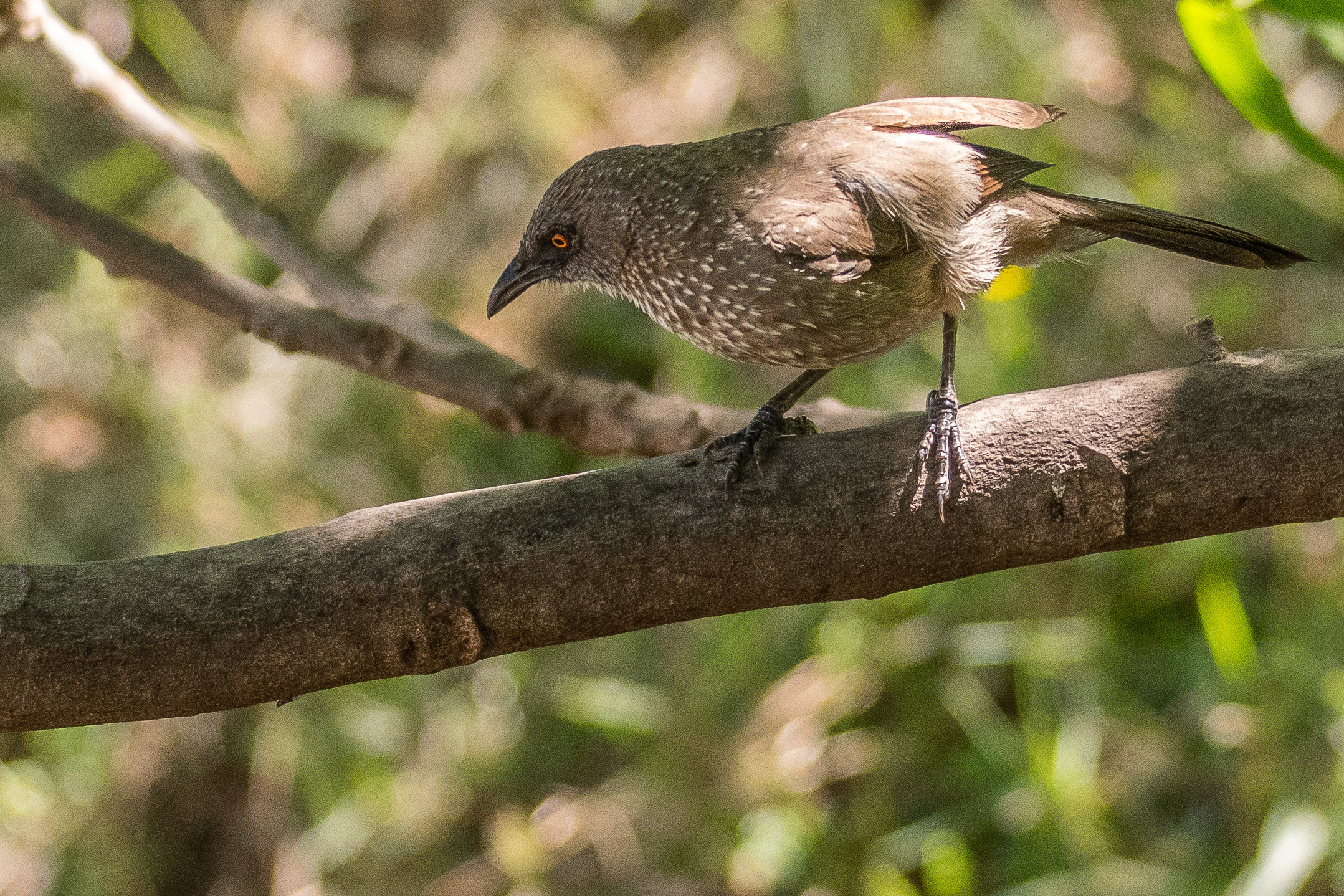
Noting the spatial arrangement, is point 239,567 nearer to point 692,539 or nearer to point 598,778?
point 692,539

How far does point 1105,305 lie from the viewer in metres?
3.76

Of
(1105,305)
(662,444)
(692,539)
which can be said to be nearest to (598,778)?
(662,444)

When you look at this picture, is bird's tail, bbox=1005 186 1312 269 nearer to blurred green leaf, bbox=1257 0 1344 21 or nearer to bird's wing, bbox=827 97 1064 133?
bird's wing, bbox=827 97 1064 133

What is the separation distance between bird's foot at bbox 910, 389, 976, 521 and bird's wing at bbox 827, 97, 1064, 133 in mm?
659

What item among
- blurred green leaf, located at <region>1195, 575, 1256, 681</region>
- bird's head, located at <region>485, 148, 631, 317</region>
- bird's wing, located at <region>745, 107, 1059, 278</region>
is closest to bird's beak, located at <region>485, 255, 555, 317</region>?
bird's head, located at <region>485, 148, 631, 317</region>

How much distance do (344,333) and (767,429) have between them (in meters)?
1.14

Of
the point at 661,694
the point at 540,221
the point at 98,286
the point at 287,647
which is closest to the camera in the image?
the point at 287,647

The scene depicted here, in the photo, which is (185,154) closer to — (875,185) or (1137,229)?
(875,185)

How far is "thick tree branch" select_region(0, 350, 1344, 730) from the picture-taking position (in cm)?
138

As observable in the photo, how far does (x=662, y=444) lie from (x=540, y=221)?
1.88 feet

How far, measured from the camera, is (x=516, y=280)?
82.4 inches

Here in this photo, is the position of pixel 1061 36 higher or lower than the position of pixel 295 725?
higher

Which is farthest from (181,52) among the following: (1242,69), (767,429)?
(1242,69)

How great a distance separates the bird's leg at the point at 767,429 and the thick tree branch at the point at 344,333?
0.28m
